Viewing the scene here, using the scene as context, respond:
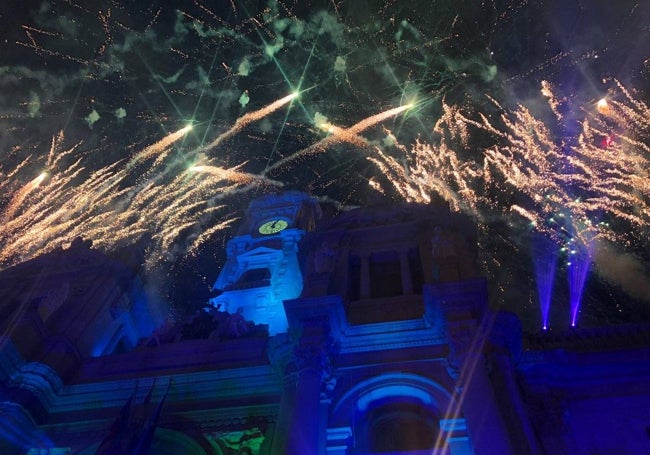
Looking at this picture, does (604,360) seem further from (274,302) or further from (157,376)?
(274,302)

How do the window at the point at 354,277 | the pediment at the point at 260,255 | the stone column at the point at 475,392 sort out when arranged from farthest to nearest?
the pediment at the point at 260,255 < the window at the point at 354,277 < the stone column at the point at 475,392

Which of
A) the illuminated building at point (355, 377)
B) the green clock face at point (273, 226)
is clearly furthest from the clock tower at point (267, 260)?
the illuminated building at point (355, 377)

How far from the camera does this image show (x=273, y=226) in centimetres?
5022

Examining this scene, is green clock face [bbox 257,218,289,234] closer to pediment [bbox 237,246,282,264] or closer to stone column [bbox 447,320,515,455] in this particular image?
pediment [bbox 237,246,282,264]

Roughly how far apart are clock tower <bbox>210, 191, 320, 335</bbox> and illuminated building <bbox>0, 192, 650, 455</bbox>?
13133 millimetres

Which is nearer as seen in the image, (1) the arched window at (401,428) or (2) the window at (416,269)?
(1) the arched window at (401,428)

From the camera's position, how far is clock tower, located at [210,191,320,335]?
3978cm

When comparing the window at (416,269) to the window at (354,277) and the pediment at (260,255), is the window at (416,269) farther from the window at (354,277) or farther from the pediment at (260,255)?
the pediment at (260,255)

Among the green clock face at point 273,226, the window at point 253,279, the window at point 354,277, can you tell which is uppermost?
the green clock face at point 273,226

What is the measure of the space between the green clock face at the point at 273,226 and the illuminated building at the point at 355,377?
23.4m

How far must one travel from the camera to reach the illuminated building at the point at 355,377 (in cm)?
1697

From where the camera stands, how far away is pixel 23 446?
1964 cm

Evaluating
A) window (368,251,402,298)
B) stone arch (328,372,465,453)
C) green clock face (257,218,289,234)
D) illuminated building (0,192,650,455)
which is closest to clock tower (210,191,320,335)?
green clock face (257,218,289,234)

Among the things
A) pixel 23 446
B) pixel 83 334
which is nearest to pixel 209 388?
pixel 23 446
